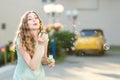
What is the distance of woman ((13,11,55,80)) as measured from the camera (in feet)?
14.0

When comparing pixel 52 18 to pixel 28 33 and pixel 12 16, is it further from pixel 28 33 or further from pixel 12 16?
pixel 28 33

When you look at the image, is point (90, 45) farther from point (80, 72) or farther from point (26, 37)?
point (26, 37)

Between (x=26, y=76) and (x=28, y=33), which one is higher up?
(x=28, y=33)

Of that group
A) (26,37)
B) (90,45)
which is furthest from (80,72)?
(26,37)

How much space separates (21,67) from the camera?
4.36m

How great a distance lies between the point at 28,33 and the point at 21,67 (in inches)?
13.8

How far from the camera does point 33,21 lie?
4402mm

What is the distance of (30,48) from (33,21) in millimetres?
279

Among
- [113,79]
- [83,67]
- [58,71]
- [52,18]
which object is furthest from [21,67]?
[52,18]

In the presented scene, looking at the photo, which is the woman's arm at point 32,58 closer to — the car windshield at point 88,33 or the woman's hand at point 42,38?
the woman's hand at point 42,38

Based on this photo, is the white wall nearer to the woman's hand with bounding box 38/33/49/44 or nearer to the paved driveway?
the paved driveway

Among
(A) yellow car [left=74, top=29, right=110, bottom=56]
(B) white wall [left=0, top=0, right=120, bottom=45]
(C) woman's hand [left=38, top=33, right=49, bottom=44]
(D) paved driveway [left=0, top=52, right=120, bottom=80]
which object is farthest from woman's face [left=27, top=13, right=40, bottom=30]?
A: (B) white wall [left=0, top=0, right=120, bottom=45]

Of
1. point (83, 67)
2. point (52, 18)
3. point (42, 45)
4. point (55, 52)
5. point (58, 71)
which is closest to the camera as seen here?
point (42, 45)

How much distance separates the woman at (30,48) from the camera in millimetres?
4266
